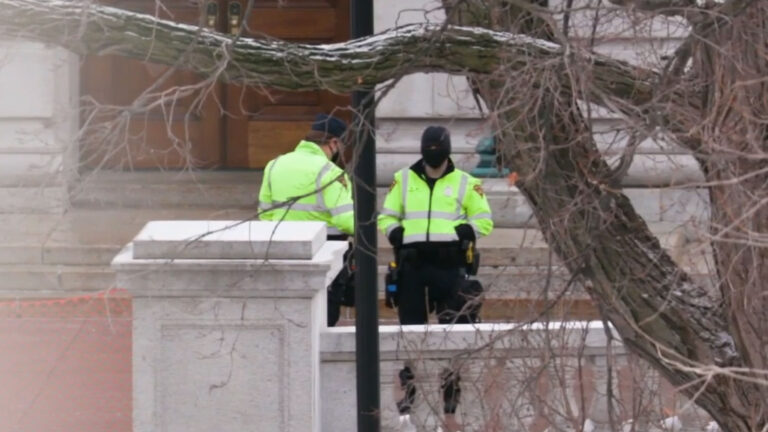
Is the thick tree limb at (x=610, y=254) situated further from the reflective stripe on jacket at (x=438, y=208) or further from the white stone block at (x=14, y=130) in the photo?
the white stone block at (x=14, y=130)

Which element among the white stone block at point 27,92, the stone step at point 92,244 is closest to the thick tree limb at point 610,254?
the stone step at point 92,244

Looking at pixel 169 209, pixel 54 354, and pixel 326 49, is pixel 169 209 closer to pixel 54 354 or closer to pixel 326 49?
pixel 54 354

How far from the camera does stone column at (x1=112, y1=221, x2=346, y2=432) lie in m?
6.34

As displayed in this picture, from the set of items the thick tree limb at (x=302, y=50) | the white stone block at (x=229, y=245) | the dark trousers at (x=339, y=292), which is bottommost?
the dark trousers at (x=339, y=292)

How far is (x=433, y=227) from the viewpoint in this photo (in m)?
8.50

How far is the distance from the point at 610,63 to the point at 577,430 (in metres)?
1.44

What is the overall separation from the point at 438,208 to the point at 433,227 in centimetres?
12

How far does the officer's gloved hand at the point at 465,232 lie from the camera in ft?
27.8

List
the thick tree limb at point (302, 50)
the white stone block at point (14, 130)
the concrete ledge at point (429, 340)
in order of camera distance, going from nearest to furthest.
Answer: the thick tree limb at point (302, 50) → the concrete ledge at point (429, 340) → the white stone block at point (14, 130)

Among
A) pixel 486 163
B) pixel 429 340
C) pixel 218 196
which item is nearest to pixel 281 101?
pixel 218 196

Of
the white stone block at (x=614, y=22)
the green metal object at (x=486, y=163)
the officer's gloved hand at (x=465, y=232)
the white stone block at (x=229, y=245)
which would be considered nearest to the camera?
the white stone block at (x=614, y=22)

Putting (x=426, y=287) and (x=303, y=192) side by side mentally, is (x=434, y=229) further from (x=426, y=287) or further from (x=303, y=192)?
(x=303, y=192)

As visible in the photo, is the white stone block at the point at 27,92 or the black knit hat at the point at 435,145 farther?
the white stone block at the point at 27,92

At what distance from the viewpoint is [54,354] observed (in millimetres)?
10047
